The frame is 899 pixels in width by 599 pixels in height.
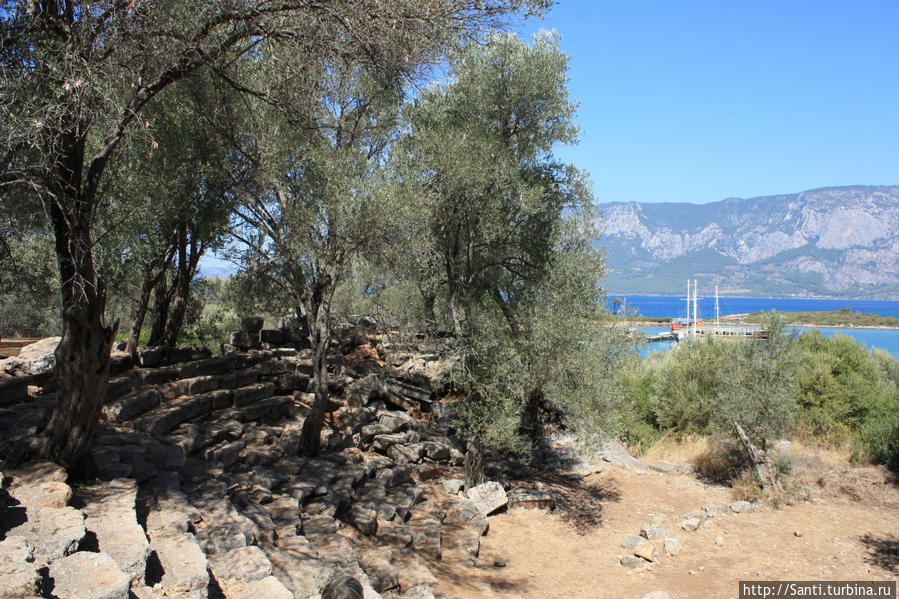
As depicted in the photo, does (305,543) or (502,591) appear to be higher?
(305,543)

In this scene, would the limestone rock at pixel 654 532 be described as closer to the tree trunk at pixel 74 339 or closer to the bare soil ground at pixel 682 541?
the bare soil ground at pixel 682 541

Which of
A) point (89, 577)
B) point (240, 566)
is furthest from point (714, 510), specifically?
point (89, 577)

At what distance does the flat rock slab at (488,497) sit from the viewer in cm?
1294

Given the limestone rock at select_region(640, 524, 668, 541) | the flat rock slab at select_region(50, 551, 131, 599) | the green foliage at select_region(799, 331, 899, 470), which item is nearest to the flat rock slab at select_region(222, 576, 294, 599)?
the flat rock slab at select_region(50, 551, 131, 599)

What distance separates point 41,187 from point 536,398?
12.3 meters

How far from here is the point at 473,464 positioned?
13859 mm

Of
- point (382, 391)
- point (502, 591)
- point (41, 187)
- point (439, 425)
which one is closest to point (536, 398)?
point (439, 425)

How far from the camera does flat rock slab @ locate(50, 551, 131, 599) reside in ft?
13.2

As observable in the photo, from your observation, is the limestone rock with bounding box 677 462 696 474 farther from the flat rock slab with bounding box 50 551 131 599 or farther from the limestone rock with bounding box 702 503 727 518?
the flat rock slab with bounding box 50 551 131 599

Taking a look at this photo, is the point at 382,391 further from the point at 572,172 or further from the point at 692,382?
the point at 692,382

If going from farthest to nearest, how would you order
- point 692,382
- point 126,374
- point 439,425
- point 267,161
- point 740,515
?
point 692,382, point 439,425, point 740,515, point 126,374, point 267,161

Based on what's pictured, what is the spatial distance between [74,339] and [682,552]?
11.8m

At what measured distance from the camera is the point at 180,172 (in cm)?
1282

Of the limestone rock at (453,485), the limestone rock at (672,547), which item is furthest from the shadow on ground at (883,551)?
the limestone rock at (453,485)
